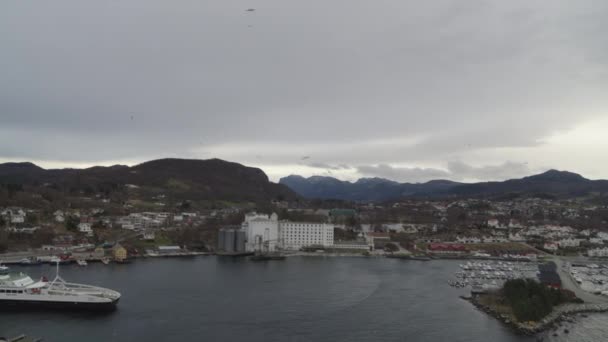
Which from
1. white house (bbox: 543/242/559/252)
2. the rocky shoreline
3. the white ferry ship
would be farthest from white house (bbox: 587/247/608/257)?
the white ferry ship

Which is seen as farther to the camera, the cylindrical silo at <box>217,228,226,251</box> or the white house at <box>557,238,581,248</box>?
the white house at <box>557,238,581,248</box>

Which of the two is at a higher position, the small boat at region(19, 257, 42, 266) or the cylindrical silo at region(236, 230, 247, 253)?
the cylindrical silo at region(236, 230, 247, 253)

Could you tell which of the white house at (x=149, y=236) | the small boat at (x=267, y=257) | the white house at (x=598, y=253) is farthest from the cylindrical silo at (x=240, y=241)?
the white house at (x=598, y=253)

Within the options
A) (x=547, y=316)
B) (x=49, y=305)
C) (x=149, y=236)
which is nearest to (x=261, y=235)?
(x=149, y=236)

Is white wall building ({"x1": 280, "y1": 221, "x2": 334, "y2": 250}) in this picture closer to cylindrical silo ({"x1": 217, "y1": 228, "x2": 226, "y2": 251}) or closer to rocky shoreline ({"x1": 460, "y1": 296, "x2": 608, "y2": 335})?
cylindrical silo ({"x1": 217, "y1": 228, "x2": 226, "y2": 251})

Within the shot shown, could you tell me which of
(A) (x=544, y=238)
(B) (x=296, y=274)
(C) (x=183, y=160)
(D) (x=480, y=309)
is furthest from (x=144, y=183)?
(D) (x=480, y=309)

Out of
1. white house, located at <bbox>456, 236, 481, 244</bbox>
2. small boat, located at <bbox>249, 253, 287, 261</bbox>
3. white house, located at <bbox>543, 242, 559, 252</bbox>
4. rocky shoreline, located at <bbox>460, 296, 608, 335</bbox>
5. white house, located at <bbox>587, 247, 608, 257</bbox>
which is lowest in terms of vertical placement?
rocky shoreline, located at <bbox>460, 296, 608, 335</bbox>

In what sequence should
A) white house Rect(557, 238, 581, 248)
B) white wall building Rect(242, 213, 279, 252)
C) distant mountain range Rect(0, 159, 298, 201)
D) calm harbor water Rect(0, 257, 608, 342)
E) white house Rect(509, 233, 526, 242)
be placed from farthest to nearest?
distant mountain range Rect(0, 159, 298, 201), white house Rect(509, 233, 526, 242), white house Rect(557, 238, 581, 248), white wall building Rect(242, 213, 279, 252), calm harbor water Rect(0, 257, 608, 342)
